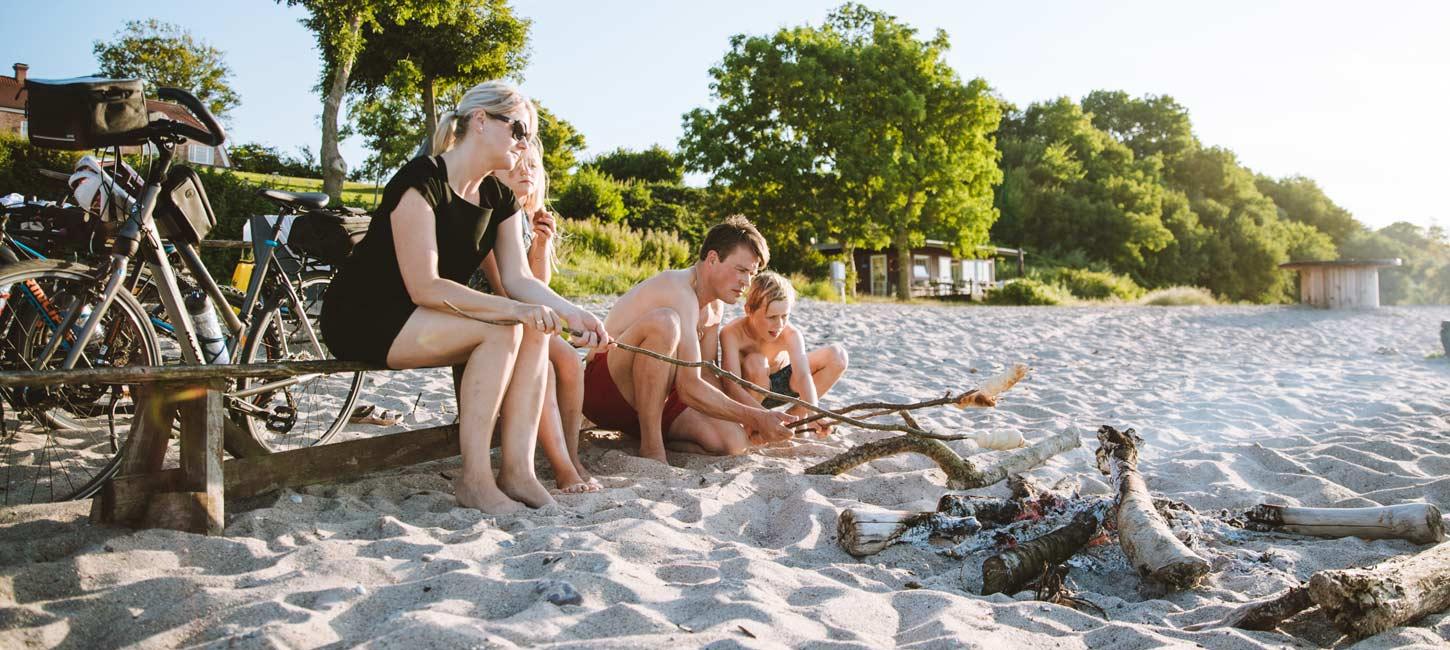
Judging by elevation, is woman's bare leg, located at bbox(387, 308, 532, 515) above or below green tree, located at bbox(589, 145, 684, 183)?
below

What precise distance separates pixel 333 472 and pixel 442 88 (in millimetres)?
22233

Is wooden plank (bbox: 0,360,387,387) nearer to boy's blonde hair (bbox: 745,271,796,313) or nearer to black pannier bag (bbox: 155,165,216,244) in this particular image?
black pannier bag (bbox: 155,165,216,244)

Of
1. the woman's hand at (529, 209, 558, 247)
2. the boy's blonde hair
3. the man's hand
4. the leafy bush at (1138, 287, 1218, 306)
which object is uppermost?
the woman's hand at (529, 209, 558, 247)

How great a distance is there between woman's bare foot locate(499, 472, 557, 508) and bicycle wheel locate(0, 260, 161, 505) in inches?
52.1

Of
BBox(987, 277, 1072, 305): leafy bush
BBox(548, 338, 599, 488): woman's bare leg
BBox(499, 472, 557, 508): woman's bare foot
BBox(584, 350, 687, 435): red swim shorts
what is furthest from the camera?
BBox(987, 277, 1072, 305): leafy bush

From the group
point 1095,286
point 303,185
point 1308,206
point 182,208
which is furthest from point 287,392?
point 1308,206

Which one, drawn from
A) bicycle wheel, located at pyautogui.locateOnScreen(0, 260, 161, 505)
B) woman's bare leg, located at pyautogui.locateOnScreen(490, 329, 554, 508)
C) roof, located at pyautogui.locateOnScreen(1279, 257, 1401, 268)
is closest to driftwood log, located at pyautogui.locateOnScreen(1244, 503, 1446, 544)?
woman's bare leg, located at pyautogui.locateOnScreen(490, 329, 554, 508)

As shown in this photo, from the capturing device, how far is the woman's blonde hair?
9.71ft

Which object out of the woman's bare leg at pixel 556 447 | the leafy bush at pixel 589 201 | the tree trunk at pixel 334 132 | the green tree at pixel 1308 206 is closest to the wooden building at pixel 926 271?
the leafy bush at pixel 589 201

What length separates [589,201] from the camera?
2428 cm

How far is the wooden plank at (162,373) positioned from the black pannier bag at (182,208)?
962 millimetres

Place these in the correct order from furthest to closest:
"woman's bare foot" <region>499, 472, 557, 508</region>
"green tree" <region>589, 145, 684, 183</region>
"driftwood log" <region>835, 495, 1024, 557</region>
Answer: "green tree" <region>589, 145, 684, 183</region> < "woman's bare foot" <region>499, 472, 557, 508</region> < "driftwood log" <region>835, 495, 1024, 557</region>

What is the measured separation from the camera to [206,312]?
3568mm

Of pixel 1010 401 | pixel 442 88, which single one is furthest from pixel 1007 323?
pixel 442 88
